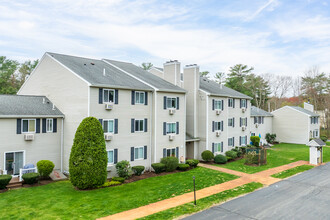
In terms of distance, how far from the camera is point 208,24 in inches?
955

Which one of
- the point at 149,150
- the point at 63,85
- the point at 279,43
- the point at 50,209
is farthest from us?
the point at 279,43

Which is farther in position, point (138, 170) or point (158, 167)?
point (158, 167)

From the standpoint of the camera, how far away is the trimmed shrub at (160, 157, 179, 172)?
2169 cm

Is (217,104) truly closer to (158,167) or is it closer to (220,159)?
(220,159)

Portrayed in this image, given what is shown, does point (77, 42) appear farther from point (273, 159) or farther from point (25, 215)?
point (273, 159)

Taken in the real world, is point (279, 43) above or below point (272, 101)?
above

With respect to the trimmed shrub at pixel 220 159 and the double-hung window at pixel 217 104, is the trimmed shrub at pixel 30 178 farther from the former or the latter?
the double-hung window at pixel 217 104

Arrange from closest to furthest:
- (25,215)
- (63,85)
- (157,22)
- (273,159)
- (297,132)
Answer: (25,215) < (63,85) < (157,22) < (273,159) < (297,132)

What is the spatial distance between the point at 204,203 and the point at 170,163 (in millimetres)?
7783

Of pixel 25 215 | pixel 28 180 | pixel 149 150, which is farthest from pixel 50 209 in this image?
pixel 149 150

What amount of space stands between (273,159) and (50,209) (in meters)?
23.9

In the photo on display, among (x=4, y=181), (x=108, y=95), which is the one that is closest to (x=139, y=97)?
(x=108, y=95)

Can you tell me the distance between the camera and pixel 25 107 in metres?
19.1

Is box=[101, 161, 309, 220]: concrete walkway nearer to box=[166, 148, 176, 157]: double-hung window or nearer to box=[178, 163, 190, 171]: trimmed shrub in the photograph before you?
box=[178, 163, 190, 171]: trimmed shrub
